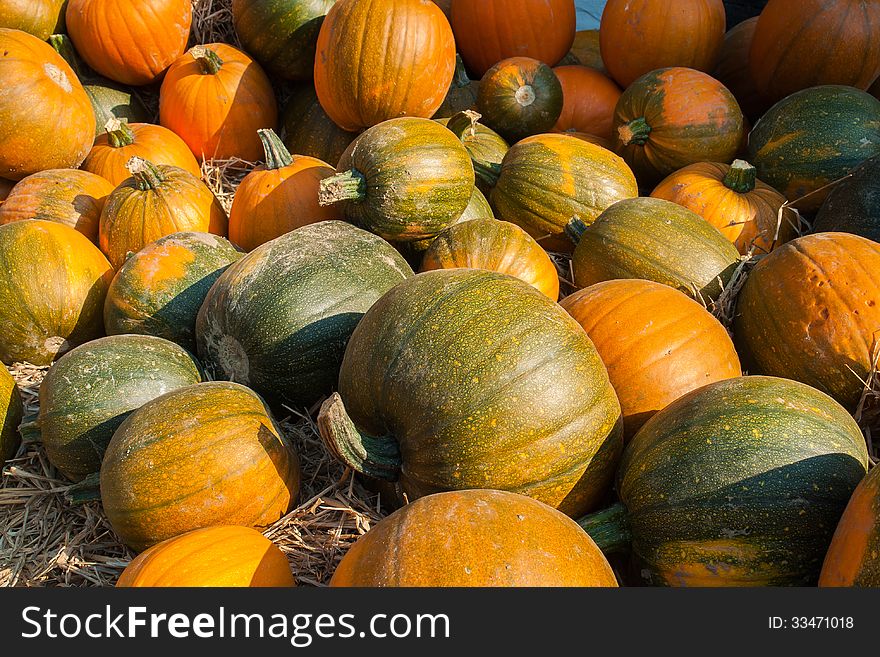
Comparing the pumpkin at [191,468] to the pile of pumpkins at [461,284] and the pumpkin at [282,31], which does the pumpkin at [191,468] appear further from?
the pumpkin at [282,31]

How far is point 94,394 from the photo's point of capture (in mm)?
2746

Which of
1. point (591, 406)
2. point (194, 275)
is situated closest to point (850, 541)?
point (591, 406)

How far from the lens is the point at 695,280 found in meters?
3.46

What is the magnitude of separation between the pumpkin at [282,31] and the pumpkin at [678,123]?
2151 mm

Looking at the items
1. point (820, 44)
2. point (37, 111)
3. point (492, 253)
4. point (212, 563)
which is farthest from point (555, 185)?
point (37, 111)

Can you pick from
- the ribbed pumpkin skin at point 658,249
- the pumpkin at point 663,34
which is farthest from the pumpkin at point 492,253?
the pumpkin at point 663,34

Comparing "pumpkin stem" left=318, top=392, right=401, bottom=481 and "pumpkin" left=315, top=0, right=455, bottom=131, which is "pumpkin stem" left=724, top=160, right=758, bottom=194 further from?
"pumpkin stem" left=318, top=392, right=401, bottom=481

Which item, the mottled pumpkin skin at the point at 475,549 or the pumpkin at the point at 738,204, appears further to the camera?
the pumpkin at the point at 738,204

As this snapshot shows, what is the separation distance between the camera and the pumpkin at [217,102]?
15.9 feet

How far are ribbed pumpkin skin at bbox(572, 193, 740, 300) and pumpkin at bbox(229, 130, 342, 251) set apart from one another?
52.4 inches

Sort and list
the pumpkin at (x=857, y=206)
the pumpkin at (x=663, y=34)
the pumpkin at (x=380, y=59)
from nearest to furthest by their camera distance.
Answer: the pumpkin at (x=857, y=206)
the pumpkin at (x=380, y=59)
the pumpkin at (x=663, y=34)

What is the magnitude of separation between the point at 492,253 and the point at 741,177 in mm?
1732

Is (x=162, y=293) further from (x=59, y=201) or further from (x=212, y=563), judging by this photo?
(x=212, y=563)
